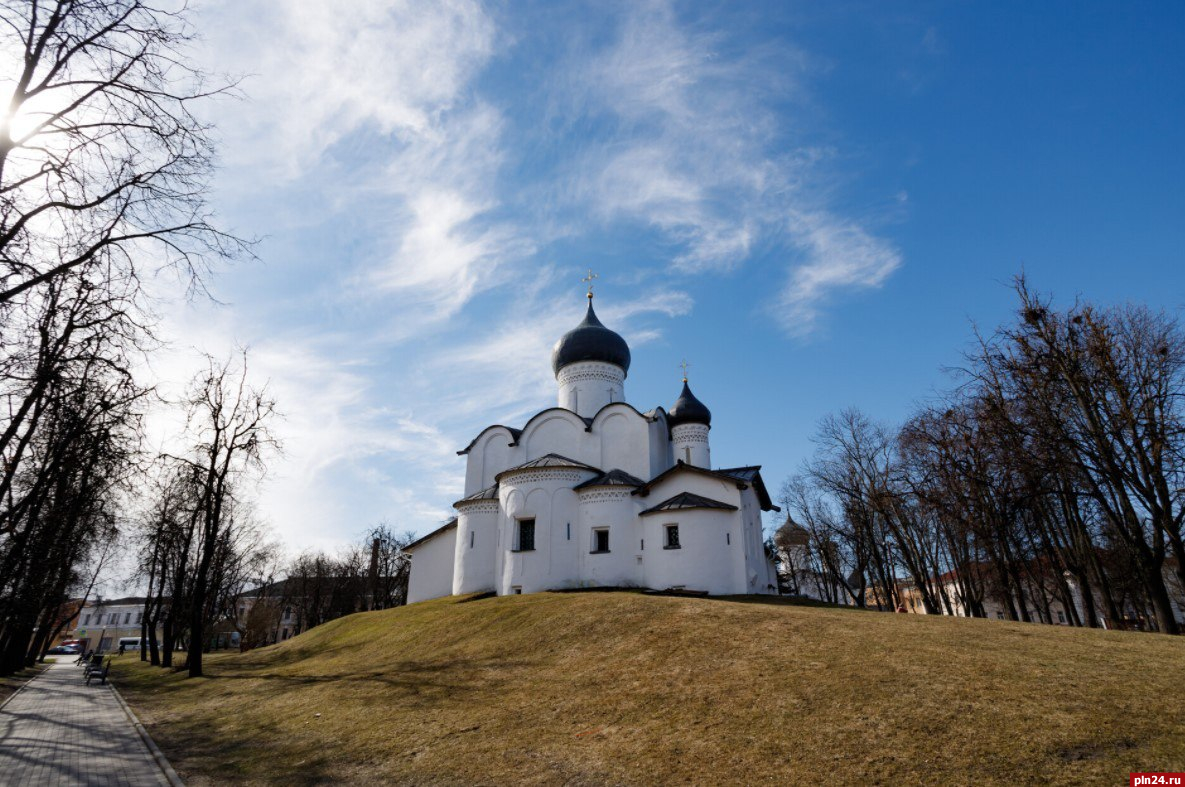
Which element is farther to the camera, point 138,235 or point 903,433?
point 903,433

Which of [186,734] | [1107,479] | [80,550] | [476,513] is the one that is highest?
[476,513]

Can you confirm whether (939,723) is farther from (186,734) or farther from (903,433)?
(903,433)

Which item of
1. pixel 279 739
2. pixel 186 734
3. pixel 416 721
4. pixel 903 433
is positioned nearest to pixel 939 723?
pixel 416 721

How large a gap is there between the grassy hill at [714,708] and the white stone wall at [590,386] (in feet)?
53.7

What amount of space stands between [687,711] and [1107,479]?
1298 centimetres

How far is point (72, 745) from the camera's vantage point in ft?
40.6

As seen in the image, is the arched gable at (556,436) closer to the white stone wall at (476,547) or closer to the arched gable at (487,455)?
the arched gable at (487,455)

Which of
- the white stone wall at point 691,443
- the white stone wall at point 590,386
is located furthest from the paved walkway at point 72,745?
the white stone wall at point 691,443

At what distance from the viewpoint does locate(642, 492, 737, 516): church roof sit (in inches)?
963

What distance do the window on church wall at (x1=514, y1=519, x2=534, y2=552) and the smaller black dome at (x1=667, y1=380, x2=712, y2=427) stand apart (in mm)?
9220

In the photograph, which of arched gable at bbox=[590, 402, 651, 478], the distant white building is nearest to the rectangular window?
arched gable at bbox=[590, 402, 651, 478]

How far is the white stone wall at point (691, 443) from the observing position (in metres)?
30.9

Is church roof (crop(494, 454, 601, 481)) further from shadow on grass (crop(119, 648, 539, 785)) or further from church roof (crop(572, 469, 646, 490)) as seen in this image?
shadow on grass (crop(119, 648, 539, 785))

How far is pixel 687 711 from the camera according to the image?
9.65m
